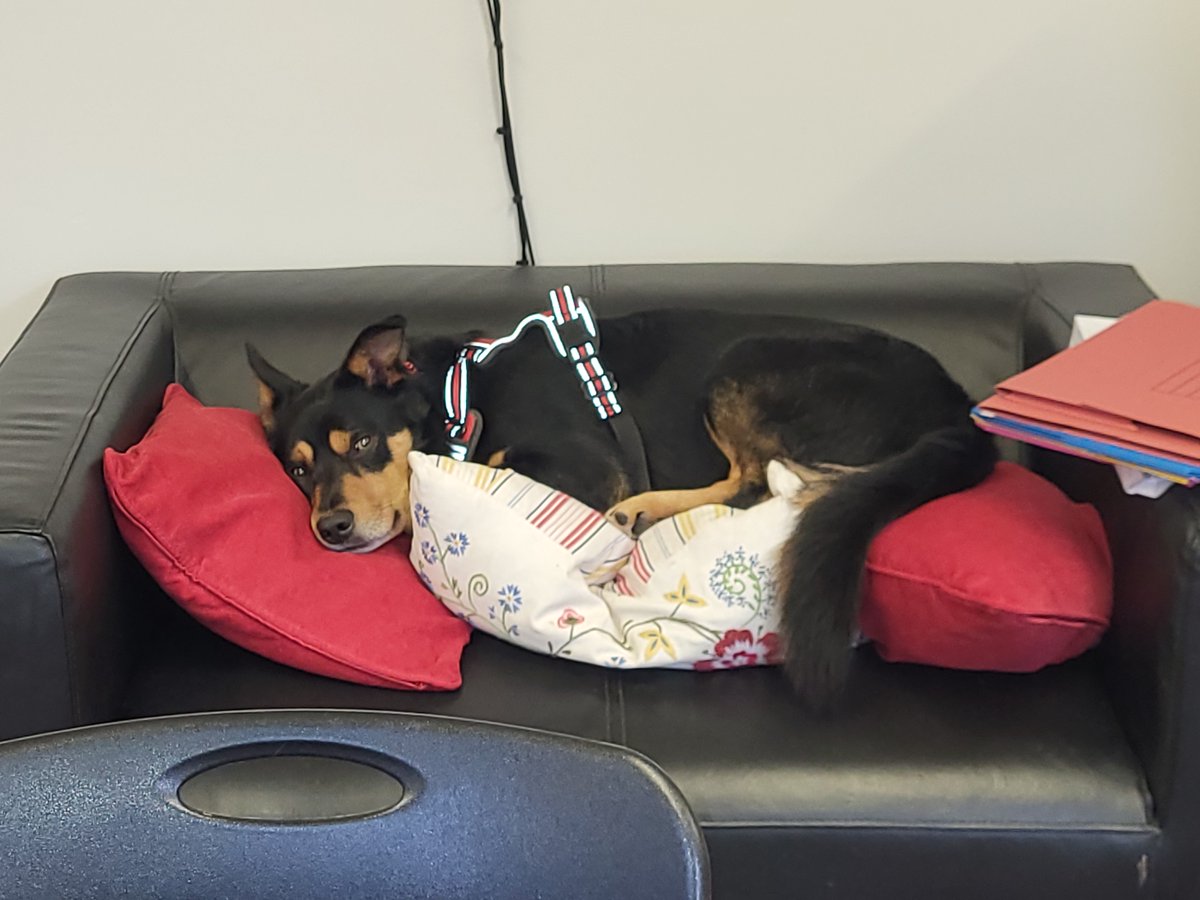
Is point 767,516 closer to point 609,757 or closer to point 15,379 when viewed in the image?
point 609,757

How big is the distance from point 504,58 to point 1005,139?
940 millimetres

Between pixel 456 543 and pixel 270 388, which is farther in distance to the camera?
pixel 270 388

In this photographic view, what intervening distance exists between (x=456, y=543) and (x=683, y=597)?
0.32 meters

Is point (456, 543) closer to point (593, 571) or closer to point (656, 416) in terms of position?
point (593, 571)

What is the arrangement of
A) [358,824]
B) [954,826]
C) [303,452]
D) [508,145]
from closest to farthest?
[358,824] < [954,826] < [303,452] < [508,145]

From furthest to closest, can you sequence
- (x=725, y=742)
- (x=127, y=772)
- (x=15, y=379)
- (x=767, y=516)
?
(x=15, y=379), (x=767, y=516), (x=725, y=742), (x=127, y=772)

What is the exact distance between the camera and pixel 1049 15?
217 centimetres

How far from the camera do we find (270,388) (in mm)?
2002

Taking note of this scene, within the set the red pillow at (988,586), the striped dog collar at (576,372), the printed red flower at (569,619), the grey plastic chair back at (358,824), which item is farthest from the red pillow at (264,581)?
the grey plastic chair back at (358,824)

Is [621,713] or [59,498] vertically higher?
[59,498]

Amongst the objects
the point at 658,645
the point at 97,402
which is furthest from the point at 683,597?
the point at 97,402

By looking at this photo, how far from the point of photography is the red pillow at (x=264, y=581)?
5.18 feet

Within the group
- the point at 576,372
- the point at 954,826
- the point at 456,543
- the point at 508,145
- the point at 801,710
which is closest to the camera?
the point at 954,826

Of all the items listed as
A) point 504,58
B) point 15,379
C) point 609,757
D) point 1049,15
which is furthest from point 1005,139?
point 609,757
